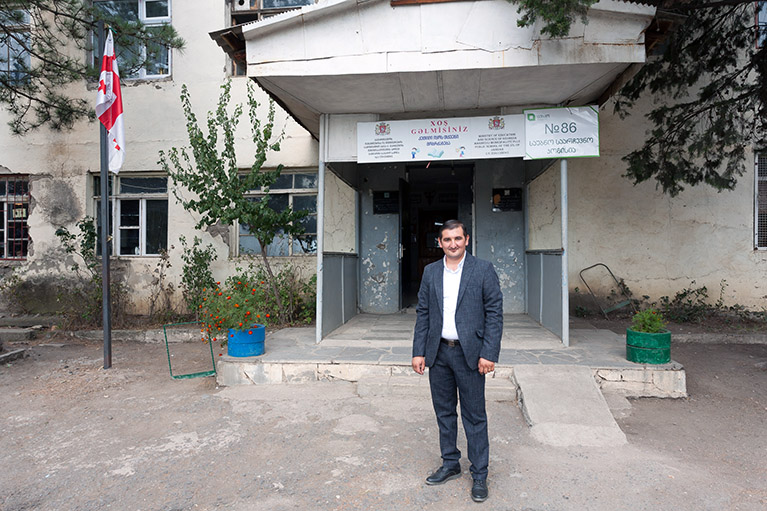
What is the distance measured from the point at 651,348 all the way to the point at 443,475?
10.1 ft

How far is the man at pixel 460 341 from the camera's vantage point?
9.72ft

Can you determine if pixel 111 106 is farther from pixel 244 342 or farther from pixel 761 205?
pixel 761 205

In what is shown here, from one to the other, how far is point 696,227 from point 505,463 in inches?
273

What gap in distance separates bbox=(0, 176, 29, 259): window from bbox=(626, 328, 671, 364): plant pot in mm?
11328

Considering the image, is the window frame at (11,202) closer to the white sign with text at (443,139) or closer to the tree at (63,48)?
the tree at (63,48)

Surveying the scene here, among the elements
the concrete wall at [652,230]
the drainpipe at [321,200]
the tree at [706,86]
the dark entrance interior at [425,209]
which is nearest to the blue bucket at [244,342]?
the drainpipe at [321,200]

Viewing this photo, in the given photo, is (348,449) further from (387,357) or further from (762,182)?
(762,182)

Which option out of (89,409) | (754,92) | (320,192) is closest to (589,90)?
(754,92)

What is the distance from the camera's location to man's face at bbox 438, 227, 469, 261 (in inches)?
119

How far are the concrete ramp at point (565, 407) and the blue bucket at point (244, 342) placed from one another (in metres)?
2.98

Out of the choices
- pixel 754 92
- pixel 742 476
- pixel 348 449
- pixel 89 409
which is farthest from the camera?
pixel 754 92

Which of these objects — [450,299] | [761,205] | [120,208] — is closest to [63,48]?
[120,208]

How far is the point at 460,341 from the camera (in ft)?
9.73

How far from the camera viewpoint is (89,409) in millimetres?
4855
